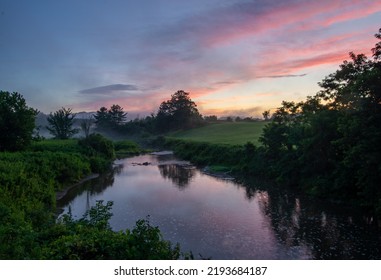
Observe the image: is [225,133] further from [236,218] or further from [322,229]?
[322,229]

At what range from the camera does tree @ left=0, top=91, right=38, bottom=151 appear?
904 inches

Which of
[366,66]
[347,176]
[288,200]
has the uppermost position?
[366,66]

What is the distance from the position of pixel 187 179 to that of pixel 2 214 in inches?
603

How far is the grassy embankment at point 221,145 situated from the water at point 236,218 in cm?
453

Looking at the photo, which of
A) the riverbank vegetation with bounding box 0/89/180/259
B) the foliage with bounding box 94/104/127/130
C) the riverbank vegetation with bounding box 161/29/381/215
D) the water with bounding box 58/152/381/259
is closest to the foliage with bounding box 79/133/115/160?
the riverbank vegetation with bounding box 0/89/180/259

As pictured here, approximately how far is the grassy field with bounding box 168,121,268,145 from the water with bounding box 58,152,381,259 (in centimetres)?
1245

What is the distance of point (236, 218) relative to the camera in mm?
13898

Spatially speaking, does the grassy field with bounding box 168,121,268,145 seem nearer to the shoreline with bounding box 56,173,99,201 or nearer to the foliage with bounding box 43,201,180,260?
the shoreline with bounding box 56,173,99,201

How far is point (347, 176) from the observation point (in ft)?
50.9

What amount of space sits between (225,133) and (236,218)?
25047mm

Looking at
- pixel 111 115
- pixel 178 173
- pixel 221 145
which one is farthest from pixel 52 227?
pixel 221 145

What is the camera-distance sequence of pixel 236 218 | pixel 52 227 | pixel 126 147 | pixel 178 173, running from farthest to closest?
pixel 126 147, pixel 178 173, pixel 236 218, pixel 52 227
